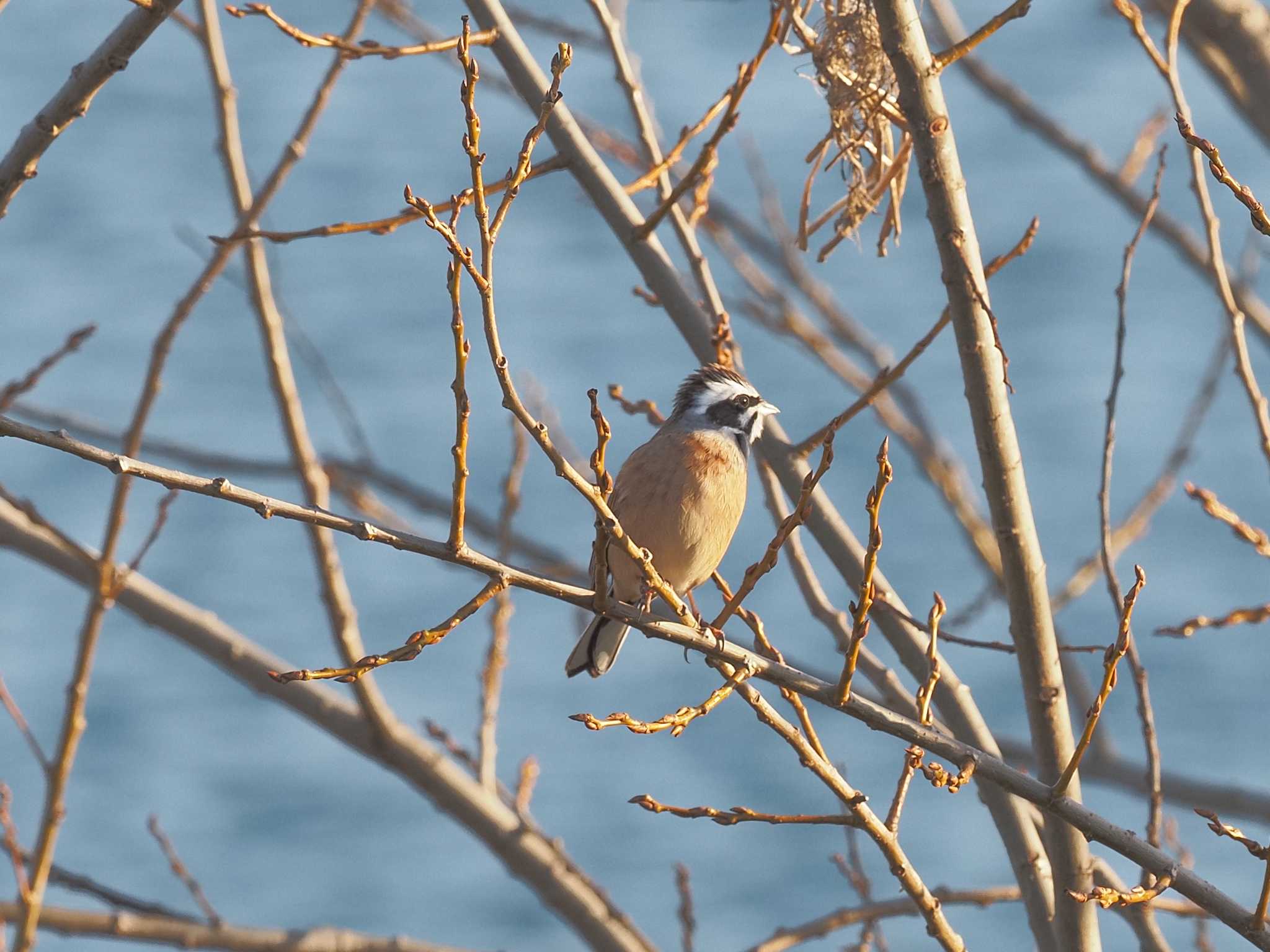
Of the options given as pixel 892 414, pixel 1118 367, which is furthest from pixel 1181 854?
pixel 1118 367

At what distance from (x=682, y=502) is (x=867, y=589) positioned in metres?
2.10

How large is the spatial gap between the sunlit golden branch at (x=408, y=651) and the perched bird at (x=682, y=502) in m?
2.07

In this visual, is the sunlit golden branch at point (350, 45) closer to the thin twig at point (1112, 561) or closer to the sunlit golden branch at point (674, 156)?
the sunlit golden branch at point (674, 156)

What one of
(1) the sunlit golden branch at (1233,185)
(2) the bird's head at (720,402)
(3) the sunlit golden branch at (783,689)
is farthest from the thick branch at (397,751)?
(1) the sunlit golden branch at (1233,185)

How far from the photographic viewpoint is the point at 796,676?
2939 millimetres

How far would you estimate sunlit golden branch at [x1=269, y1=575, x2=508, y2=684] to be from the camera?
8.50 feet

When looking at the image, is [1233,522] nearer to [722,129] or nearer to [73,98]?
[722,129]

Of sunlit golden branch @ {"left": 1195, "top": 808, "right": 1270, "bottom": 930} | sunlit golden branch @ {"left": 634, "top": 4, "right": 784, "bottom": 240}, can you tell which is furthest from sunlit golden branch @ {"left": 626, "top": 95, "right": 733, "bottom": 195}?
sunlit golden branch @ {"left": 1195, "top": 808, "right": 1270, "bottom": 930}

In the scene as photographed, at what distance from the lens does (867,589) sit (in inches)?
110

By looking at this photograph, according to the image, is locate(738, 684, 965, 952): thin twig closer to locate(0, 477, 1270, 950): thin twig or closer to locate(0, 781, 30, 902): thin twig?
locate(0, 477, 1270, 950): thin twig

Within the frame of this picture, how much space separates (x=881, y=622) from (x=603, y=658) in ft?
3.49

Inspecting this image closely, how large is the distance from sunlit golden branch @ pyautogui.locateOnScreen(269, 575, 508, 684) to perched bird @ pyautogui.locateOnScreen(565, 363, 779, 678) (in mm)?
Result: 2074

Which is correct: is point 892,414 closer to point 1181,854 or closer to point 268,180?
point 1181,854

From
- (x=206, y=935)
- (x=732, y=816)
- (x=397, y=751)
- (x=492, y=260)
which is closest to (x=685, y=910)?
(x=397, y=751)
